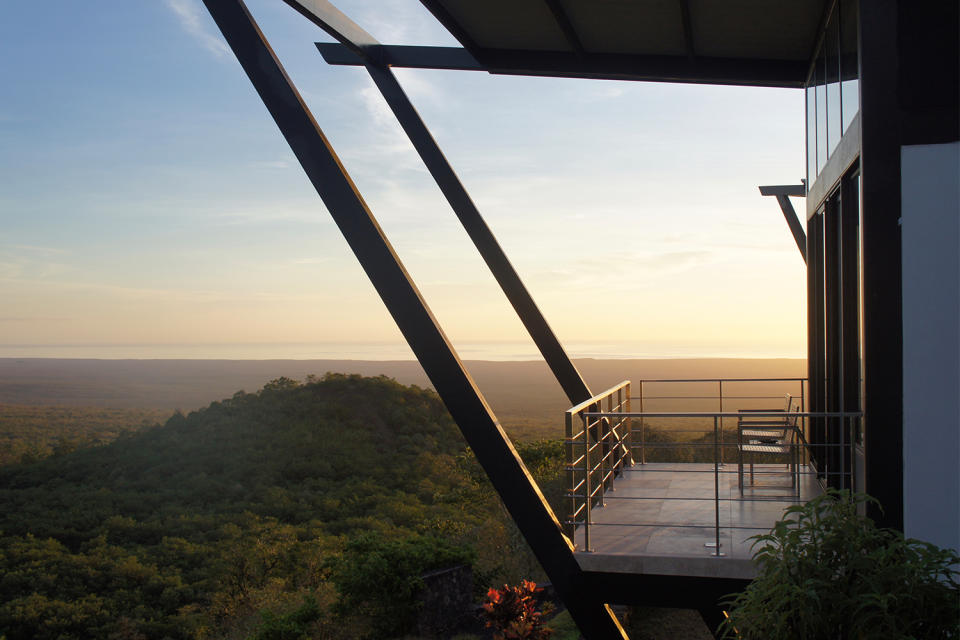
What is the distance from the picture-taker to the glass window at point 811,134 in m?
7.19

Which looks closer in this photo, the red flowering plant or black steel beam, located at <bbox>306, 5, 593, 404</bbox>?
the red flowering plant

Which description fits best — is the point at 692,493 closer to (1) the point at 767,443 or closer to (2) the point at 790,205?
(1) the point at 767,443

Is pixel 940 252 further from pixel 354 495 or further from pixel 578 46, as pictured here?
pixel 354 495

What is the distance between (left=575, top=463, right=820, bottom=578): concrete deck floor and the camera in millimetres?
4695

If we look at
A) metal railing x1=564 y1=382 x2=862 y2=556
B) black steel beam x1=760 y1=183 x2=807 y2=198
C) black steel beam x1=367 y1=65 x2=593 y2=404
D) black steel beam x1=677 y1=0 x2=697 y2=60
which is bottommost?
metal railing x1=564 y1=382 x2=862 y2=556

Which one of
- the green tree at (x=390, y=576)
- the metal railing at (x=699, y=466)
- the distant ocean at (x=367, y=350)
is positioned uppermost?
the distant ocean at (x=367, y=350)

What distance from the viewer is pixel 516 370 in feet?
204

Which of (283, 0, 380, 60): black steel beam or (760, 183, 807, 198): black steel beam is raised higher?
(283, 0, 380, 60): black steel beam

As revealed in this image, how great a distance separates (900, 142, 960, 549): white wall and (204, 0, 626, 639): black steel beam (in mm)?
2174

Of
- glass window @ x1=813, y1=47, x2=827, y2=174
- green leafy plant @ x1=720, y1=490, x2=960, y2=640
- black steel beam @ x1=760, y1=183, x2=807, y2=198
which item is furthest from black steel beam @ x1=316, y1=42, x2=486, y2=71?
green leafy plant @ x1=720, y1=490, x2=960, y2=640

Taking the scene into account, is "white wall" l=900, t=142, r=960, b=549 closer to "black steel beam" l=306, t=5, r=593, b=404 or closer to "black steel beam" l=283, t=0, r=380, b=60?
"black steel beam" l=306, t=5, r=593, b=404

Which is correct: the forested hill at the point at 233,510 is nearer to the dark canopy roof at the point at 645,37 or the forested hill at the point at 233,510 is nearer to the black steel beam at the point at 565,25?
the dark canopy roof at the point at 645,37

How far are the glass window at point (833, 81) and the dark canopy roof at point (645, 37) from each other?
281 millimetres

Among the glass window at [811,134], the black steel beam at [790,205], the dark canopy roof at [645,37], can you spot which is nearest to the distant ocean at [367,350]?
the black steel beam at [790,205]
